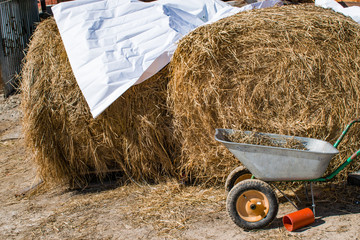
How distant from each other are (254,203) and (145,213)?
1074 mm

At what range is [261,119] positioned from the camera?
12.3 feet

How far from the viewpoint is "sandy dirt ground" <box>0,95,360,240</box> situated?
3256mm

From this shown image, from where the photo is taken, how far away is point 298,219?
10.3 ft

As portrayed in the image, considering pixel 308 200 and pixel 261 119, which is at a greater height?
pixel 261 119

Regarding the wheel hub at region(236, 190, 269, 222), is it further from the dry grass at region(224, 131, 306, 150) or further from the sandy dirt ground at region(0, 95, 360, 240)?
the dry grass at region(224, 131, 306, 150)

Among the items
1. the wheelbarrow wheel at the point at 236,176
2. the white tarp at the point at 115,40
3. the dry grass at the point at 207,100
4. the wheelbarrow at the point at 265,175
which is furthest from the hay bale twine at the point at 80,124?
the wheelbarrow at the point at 265,175

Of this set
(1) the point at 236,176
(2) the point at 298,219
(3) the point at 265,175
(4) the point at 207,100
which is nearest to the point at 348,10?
(4) the point at 207,100

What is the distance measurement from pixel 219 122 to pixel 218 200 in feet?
2.56

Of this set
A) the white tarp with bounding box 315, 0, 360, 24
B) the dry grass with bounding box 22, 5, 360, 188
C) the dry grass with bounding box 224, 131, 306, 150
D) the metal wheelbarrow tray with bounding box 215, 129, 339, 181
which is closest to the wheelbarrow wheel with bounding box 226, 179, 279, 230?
the metal wheelbarrow tray with bounding box 215, 129, 339, 181

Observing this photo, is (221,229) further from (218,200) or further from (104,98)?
(104,98)

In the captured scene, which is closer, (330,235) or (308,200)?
(330,235)

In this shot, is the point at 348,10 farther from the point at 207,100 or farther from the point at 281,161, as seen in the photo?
the point at 281,161

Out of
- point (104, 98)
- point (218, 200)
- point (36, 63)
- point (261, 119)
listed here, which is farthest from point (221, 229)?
point (36, 63)

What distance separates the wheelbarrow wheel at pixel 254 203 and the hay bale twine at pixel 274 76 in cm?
76
